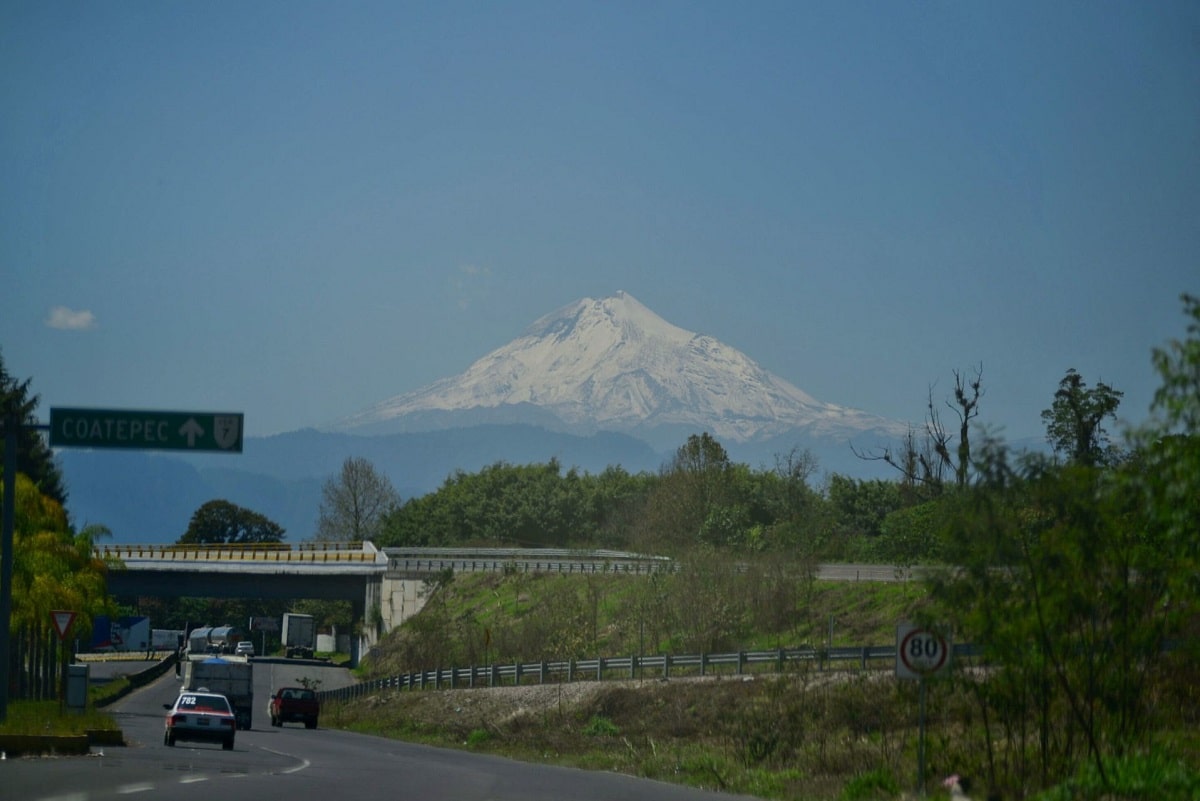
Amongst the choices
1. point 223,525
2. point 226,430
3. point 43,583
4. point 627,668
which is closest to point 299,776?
point 226,430

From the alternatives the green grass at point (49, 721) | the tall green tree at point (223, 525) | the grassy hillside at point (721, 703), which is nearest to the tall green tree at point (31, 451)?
the grassy hillside at point (721, 703)

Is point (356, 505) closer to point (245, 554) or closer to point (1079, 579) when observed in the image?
point (245, 554)

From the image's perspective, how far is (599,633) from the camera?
81.0m

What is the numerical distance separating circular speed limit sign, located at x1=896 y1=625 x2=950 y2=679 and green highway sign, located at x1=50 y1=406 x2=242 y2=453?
12718 millimetres

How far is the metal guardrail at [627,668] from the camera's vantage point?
50000mm

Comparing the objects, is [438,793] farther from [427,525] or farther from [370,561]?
[427,525]

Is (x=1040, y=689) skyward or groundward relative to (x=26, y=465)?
groundward

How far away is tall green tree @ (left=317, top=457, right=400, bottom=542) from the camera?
179000mm

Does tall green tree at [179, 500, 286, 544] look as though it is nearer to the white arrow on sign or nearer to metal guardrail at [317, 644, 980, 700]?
metal guardrail at [317, 644, 980, 700]

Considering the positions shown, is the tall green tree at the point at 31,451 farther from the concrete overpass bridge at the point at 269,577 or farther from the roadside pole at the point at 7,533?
the roadside pole at the point at 7,533

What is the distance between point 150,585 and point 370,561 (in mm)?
16444

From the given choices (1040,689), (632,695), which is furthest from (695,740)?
(1040,689)

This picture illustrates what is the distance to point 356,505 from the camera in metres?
181

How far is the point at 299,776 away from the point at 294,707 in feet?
114
